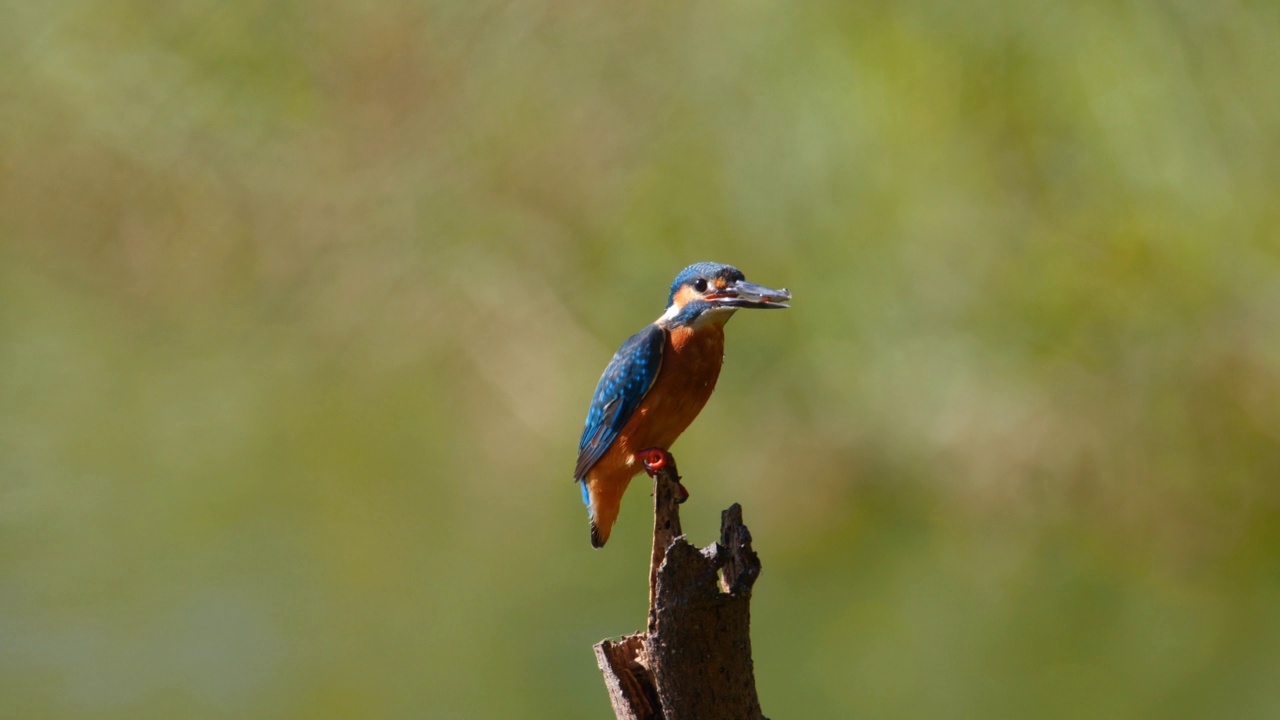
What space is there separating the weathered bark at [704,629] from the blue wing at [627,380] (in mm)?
466

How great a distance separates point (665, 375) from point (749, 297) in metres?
0.20

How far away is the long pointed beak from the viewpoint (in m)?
2.80

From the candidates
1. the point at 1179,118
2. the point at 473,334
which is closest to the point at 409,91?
the point at 473,334

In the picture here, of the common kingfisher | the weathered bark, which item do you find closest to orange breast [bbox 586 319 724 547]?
the common kingfisher

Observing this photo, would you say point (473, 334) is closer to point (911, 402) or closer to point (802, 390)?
point (802, 390)

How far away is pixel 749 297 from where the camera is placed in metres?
2.88

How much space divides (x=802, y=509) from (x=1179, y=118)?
6.25 feet

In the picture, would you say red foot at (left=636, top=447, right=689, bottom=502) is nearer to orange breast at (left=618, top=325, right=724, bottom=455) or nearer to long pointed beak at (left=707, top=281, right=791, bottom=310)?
orange breast at (left=618, top=325, right=724, bottom=455)

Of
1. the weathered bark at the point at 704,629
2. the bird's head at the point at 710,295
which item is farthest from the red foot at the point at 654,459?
the weathered bark at the point at 704,629

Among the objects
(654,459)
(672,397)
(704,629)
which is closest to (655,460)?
(654,459)

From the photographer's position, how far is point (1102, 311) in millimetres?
6301

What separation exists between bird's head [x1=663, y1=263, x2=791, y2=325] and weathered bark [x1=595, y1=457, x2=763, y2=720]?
0.47 metres

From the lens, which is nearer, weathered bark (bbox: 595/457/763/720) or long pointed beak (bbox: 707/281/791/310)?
weathered bark (bbox: 595/457/763/720)

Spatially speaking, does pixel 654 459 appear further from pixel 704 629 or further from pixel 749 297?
pixel 704 629
